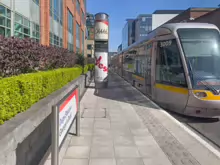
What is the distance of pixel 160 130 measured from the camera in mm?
5969

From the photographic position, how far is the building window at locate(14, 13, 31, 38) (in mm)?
12423

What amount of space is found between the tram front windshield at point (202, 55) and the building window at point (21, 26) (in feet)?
30.4

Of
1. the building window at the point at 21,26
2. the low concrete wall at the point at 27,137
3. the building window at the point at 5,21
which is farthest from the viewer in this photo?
the building window at the point at 21,26

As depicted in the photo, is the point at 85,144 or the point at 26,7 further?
the point at 26,7

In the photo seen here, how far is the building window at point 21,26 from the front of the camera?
1242 cm

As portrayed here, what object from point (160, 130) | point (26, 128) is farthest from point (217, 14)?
point (26, 128)

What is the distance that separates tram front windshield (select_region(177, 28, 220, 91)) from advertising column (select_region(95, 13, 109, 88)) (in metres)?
7.56

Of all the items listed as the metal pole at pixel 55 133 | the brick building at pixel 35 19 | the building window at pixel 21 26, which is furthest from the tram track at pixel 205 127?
the building window at pixel 21 26

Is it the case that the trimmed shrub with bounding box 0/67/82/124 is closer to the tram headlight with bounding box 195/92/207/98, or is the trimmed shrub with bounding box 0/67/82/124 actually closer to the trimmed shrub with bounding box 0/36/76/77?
the trimmed shrub with bounding box 0/36/76/77

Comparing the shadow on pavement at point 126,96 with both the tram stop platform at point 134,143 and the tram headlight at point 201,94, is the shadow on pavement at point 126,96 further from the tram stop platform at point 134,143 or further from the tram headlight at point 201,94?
the tram stop platform at point 134,143

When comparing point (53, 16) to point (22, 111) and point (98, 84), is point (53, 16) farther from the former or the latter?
point (22, 111)

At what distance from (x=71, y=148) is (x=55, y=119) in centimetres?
203

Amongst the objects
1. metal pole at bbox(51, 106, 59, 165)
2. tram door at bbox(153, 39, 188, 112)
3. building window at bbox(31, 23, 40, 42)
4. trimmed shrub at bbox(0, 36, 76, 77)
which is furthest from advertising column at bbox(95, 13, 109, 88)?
metal pole at bbox(51, 106, 59, 165)

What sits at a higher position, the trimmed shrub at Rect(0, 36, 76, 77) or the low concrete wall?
the trimmed shrub at Rect(0, 36, 76, 77)
